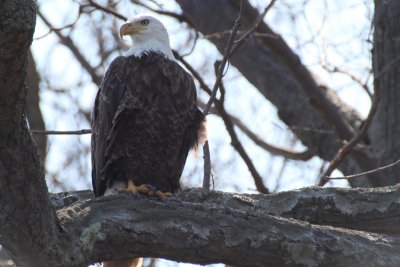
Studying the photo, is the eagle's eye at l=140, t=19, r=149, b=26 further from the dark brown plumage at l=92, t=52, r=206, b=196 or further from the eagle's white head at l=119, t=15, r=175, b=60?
the dark brown plumage at l=92, t=52, r=206, b=196

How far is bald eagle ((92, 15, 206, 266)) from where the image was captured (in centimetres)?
500

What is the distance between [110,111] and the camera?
502 centimetres

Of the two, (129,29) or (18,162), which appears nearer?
(18,162)

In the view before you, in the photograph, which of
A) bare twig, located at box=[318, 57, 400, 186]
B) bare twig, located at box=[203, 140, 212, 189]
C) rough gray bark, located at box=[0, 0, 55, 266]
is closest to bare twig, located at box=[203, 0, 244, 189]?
bare twig, located at box=[203, 140, 212, 189]

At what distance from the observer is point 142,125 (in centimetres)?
499

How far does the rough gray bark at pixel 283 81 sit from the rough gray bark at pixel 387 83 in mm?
267

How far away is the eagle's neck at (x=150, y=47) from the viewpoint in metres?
5.50

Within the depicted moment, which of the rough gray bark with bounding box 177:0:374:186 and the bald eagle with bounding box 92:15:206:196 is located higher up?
the rough gray bark with bounding box 177:0:374:186

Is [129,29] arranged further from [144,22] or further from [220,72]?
[220,72]

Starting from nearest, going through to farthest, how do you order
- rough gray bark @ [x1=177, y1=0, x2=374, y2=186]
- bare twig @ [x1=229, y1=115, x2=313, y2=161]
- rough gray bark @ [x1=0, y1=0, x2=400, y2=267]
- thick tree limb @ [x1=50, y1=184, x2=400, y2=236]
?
rough gray bark @ [x1=0, y1=0, x2=400, y2=267] → thick tree limb @ [x1=50, y1=184, x2=400, y2=236] → rough gray bark @ [x1=177, y1=0, x2=374, y2=186] → bare twig @ [x1=229, y1=115, x2=313, y2=161]

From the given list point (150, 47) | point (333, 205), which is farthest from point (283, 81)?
point (333, 205)

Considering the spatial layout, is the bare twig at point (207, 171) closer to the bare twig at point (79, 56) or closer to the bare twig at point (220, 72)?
the bare twig at point (220, 72)

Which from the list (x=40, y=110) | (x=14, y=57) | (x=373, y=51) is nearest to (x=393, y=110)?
(x=373, y=51)

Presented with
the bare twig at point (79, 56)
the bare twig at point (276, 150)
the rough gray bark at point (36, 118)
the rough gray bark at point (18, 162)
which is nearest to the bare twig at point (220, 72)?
the rough gray bark at point (18, 162)
